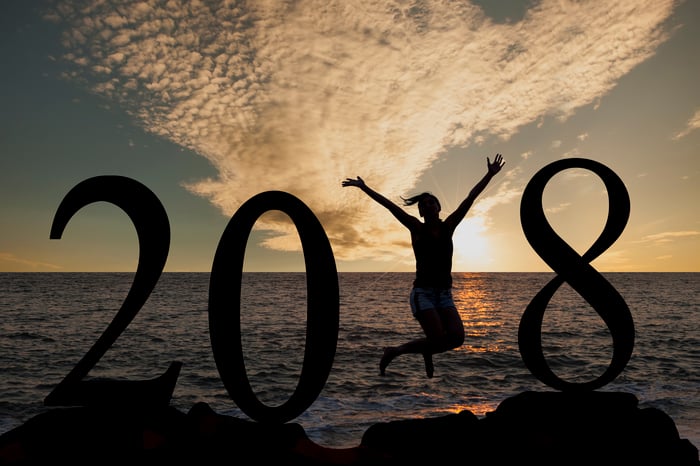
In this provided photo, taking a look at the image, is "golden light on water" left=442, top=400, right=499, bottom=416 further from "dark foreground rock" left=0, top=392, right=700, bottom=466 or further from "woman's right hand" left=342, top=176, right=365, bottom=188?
"woman's right hand" left=342, top=176, right=365, bottom=188

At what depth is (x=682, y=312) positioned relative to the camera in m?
45.2

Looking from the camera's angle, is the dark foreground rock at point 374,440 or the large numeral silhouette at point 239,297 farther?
Answer: the large numeral silhouette at point 239,297

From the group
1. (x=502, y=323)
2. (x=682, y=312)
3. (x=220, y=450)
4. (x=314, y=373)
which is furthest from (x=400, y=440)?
(x=682, y=312)

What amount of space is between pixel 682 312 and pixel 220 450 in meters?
53.7

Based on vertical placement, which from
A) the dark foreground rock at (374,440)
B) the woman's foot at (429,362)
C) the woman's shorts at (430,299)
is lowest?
the dark foreground rock at (374,440)

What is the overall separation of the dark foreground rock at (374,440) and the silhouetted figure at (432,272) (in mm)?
1035

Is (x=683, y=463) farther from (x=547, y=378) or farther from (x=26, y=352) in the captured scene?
(x=26, y=352)

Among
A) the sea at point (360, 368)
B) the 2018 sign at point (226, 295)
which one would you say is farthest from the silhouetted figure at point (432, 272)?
the sea at point (360, 368)

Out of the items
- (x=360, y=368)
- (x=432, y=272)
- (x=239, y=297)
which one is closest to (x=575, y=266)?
(x=432, y=272)

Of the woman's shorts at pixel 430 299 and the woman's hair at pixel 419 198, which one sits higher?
the woman's hair at pixel 419 198

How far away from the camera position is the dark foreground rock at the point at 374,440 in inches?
192

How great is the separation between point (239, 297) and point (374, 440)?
2.47m

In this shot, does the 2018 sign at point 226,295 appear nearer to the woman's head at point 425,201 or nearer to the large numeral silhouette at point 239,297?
the large numeral silhouette at point 239,297

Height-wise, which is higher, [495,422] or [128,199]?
[128,199]
